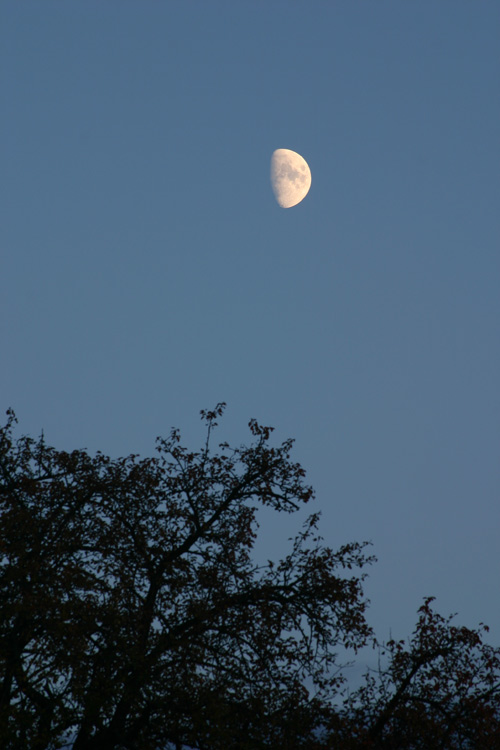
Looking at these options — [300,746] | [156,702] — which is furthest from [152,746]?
[300,746]

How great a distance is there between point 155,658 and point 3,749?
348 centimetres

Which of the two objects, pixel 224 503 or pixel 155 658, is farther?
pixel 224 503

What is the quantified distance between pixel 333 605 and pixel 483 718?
451 centimetres

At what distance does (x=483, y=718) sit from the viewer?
68.1 feet

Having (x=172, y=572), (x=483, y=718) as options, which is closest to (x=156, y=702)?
(x=172, y=572)

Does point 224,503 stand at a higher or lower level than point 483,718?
higher

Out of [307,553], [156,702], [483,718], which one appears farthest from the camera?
[307,553]

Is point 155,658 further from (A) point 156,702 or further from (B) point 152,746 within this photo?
(B) point 152,746

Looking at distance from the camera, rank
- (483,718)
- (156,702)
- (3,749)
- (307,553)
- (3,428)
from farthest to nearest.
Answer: (3,428) < (307,553) < (483,718) < (156,702) < (3,749)

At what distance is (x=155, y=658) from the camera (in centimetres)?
1825

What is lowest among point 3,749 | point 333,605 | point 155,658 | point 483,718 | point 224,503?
point 3,749

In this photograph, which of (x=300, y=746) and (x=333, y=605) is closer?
(x=300, y=746)

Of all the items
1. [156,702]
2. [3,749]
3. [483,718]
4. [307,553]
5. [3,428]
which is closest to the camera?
[3,749]

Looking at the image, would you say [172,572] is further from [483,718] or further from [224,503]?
[483,718]
